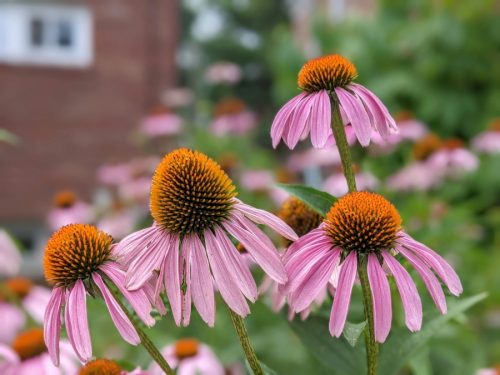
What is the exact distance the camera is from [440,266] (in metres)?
0.46

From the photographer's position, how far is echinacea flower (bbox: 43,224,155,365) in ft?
1.46

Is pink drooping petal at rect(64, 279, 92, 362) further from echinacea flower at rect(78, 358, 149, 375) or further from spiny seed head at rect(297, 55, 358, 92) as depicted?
spiny seed head at rect(297, 55, 358, 92)

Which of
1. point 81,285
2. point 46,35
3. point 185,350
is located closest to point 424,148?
point 185,350

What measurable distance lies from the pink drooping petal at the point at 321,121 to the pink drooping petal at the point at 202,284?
4.5 inches

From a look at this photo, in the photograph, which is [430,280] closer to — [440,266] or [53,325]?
[440,266]

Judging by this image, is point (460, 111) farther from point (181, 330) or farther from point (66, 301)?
Answer: point (66, 301)

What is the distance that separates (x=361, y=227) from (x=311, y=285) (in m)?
0.06

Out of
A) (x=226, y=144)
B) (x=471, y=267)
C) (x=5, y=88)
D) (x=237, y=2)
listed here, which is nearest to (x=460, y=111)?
(x=226, y=144)

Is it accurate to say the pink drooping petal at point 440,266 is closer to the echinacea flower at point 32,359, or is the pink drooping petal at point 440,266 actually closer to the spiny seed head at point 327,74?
the spiny seed head at point 327,74

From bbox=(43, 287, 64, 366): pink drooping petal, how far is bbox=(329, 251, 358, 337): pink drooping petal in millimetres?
183

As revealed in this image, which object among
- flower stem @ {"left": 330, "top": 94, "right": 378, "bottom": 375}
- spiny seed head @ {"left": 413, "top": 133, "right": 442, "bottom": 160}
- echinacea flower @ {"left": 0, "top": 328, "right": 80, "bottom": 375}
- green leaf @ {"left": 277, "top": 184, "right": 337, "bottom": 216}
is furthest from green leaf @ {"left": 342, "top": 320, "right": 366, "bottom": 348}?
spiny seed head @ {"left": 413, "top": 133, "right": 442, "bottom": 160}

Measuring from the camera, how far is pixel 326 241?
484 mm

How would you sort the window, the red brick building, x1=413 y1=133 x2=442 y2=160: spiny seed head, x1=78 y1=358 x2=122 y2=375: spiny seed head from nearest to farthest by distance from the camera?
x1=78 y1=358 x2=122 y2=375: spiny seed head
x1=413 y1=133 x2=442 y2=160: spiny seed head
the red brick building
the window

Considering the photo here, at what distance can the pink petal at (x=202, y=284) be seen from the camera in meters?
0.44
